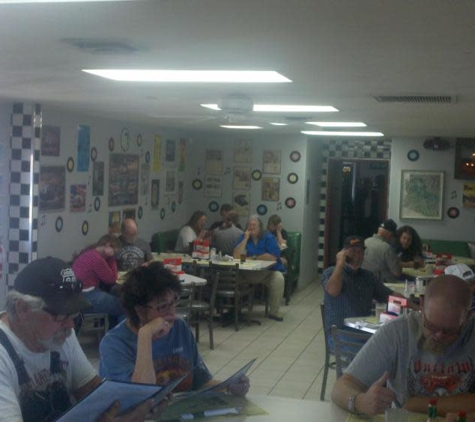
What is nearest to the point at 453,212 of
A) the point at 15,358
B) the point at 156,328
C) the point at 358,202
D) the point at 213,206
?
the point at 358,202

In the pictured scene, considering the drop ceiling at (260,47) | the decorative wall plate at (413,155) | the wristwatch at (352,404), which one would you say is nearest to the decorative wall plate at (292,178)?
the decorative wall plate at (413,155)

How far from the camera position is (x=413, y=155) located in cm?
1384

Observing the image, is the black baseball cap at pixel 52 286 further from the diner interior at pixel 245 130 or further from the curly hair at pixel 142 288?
the diner interior at pixel 245 130

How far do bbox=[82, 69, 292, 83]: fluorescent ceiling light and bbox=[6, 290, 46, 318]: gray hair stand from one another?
8.66 feet

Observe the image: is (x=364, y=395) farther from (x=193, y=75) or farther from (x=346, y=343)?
(x=193, y=75)

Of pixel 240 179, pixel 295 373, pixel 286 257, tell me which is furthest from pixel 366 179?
pixel 295 373

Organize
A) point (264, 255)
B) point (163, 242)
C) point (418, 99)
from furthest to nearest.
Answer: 1. point (163, 242)
2. point (264, 255)
3. point (418, 99)

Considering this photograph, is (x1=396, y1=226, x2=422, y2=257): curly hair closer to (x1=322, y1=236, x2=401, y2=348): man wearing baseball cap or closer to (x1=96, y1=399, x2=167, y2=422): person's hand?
(x1=322, y1=236, x2=401, y2=348): man wearing baseball cap

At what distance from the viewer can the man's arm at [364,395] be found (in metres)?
3.22

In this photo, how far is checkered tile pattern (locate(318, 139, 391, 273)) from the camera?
15484 mm

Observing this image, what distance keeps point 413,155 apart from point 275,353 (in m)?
6.03

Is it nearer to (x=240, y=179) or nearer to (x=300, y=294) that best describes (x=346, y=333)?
(x=300, y=294)

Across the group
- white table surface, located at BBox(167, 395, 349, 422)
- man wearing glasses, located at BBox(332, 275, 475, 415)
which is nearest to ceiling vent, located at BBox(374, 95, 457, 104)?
man wearing glasses, located at BBox(332, 275, 475, 415)

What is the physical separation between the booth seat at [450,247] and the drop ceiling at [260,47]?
6.37m
